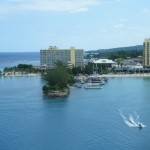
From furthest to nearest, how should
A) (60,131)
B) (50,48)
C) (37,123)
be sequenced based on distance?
(50,48) < (37,123) < (60,131)

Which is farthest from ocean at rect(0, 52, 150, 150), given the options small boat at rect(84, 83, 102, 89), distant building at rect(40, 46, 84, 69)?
distant building at rect(40, 46, 84, 69)

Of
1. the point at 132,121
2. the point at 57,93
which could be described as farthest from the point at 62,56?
the point at 132,121

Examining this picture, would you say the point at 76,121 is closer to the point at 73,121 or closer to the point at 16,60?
the point at 73,121

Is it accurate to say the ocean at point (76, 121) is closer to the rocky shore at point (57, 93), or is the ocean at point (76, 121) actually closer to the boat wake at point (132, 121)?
the boat wake at point (132, 121)

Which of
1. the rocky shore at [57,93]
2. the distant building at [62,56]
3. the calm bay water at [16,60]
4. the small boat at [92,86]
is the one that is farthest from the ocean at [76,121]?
the calm bay water at [16,60]

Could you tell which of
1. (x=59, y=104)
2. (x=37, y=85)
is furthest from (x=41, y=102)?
(x=37, y=85)

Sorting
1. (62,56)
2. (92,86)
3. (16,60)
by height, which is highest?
(62,56)

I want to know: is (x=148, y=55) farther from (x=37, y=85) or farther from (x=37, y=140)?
(x=37, y=140)
